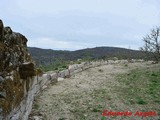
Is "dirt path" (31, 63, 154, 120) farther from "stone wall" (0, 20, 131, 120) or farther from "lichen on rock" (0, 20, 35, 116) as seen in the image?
"lichen on rock" (0, 20, 35, 116)

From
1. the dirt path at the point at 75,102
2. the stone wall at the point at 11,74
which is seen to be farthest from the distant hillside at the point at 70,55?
the stone wall at the point at 11,74

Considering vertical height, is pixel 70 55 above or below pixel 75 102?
above

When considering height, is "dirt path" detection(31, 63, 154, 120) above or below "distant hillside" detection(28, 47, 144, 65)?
below

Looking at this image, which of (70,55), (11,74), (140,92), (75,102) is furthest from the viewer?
(70,55)

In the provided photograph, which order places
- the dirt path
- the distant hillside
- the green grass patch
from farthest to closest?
the distant hillside → the green grass patch → the dirt path

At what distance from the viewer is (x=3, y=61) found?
3.87 metres

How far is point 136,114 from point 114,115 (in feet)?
2.04

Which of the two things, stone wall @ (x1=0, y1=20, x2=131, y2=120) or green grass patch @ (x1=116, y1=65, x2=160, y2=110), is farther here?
green grass patch @ (x1=116, y1=65, x2=160, y2=110)

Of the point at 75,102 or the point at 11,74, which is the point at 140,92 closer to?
the point at 75,102

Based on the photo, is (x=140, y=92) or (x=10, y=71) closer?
(x=10, y=71)

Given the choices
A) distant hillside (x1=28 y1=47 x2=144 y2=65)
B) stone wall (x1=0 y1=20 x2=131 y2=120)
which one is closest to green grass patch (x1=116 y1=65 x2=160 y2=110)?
stone wall (x1=0 y1=20 x2=131 y2=120)

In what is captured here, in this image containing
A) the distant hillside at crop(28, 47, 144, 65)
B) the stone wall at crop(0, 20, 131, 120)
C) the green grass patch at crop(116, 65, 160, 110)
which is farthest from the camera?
the distant hillside at crop(28, 47, 144, 65)

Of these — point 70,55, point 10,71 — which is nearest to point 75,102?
point 10,71

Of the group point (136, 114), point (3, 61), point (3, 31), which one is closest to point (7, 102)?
point (3, 61)
